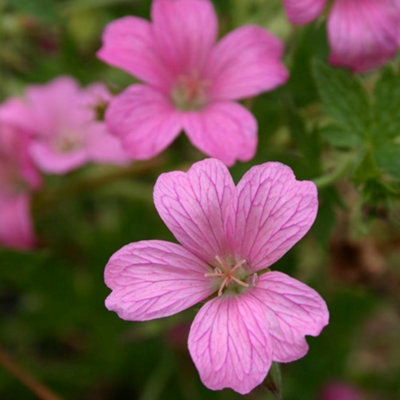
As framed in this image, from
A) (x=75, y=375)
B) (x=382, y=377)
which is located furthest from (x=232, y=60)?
(x=382, y=377)

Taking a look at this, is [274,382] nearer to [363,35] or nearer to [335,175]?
[335,175]

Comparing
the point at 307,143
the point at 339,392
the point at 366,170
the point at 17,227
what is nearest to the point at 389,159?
the point at 366,170

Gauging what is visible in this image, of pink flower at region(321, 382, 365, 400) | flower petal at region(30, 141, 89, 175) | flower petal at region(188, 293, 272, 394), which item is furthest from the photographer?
pink flower at region(321, 382, 365, 400)

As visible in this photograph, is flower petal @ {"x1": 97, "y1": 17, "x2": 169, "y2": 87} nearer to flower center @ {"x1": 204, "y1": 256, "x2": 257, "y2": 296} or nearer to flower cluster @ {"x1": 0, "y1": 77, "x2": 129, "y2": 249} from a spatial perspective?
flower cluster @ {"x1": 0, "y1": 77, "x2": 129, "y2": 249}

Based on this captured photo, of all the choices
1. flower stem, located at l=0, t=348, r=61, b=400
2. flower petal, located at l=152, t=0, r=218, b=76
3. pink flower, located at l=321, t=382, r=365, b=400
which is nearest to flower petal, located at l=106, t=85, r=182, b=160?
flower petal, located at l=152, t=0, r=218, b=76

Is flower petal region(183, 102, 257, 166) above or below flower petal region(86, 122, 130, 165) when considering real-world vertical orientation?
above

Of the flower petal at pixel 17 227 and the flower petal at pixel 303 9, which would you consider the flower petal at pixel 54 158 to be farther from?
the flower petal at pixel 303 9

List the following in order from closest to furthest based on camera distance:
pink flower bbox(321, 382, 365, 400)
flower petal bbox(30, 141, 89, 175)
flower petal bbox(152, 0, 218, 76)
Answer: flower petal bbox(152, 0, 218, 76)
flower petal bbox(30, 141, 89, 175)
pink flower bbox(321, 382, 365, 400)

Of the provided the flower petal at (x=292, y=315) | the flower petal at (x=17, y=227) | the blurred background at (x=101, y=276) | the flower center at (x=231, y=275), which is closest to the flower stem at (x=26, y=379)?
the blurred background at (x=101, y=276)
